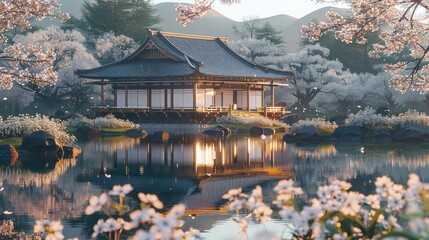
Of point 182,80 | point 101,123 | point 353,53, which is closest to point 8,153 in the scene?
point 101,123

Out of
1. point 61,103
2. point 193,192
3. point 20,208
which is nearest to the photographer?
point 20,208

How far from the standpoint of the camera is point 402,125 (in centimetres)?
4072

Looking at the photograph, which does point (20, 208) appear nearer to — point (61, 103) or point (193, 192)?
point (193, 192)

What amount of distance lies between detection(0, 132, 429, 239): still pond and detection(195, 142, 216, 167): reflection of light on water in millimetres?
36

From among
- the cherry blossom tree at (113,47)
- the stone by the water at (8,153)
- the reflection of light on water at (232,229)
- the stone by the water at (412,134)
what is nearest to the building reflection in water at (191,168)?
the reflection of light on water at (232,229)

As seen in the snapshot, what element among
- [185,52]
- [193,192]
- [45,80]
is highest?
[185,52]

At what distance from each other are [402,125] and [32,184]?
2692cm

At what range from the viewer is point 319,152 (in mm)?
30656

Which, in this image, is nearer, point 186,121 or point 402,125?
point 402,125

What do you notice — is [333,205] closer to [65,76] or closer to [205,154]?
[205,154]

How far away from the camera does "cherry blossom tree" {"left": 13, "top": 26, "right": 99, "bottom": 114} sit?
63.5m

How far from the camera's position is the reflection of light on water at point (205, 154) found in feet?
84.2

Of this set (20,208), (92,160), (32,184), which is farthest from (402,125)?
(20,208)

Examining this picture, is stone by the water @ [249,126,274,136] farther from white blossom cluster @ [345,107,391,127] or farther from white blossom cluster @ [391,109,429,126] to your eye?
white blossom cluster @ [391,109,429,126]
